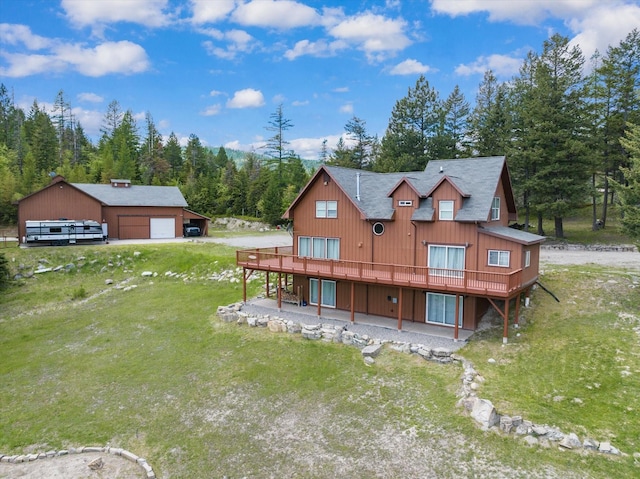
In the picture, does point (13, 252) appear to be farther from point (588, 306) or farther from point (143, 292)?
point (588, 306)

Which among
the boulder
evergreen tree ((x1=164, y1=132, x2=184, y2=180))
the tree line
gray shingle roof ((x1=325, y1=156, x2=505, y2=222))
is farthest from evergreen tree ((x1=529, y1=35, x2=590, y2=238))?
evergreen tree ((x1=164, y1=132, x2=184, y2=180))

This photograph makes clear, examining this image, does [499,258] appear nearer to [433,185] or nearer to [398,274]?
[398,274]

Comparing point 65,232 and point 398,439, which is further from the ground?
point 65,232

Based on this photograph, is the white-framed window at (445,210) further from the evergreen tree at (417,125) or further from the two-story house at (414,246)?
the evergreen tree at (417,125)

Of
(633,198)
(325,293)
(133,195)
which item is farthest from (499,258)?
(133,195)

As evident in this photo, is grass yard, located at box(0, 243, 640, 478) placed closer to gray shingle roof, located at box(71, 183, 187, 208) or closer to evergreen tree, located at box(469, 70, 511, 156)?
evergreen tree, located at box(469, 70, 511, 156)

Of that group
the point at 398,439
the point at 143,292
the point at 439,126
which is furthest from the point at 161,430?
the point at 439,126
